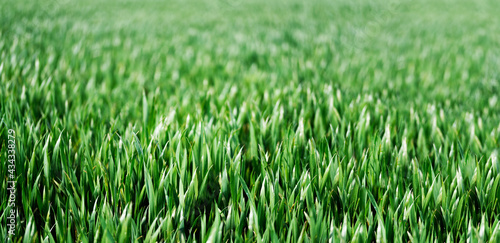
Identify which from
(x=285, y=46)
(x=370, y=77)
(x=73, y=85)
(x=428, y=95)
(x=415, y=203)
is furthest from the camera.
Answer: (x=285, y=46)

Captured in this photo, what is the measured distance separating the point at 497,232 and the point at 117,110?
75.3 inches

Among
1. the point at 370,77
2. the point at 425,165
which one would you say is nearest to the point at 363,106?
the point at 425,165

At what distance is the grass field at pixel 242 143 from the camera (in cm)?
117

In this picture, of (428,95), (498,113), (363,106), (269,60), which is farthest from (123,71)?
(498,113)

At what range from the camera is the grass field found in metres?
1.17

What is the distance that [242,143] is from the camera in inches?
68.5

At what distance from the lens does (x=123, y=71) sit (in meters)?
3.15

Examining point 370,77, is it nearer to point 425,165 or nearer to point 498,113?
point 498,113

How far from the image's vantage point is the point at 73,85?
2.53m

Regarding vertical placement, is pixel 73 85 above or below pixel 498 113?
above

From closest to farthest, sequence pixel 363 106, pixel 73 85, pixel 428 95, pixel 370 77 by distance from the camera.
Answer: pixel 363 106, pixel 73 85, pixel 428 95, pixel 370 77

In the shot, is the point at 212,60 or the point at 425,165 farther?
the point at 212,60

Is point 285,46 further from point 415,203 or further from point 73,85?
point 415,203

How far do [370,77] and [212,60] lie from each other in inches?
58.6
